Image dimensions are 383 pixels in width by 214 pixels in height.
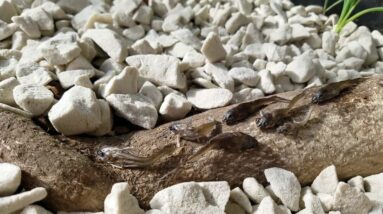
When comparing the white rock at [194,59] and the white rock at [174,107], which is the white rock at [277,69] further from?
the white rock at [174,107]

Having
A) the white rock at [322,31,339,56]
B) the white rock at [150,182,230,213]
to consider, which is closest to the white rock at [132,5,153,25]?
the white rock at [322,31,339,56]

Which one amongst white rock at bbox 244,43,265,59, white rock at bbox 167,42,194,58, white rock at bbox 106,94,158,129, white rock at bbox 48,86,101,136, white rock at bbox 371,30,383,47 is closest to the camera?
white rock at bbox 48,86,101,136

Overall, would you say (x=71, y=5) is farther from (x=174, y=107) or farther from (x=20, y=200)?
(x=20, y=200)

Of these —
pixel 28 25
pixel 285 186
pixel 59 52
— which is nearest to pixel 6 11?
pixel 28 25

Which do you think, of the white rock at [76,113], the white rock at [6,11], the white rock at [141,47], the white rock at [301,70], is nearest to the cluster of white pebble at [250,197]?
the white rock at [76,113]

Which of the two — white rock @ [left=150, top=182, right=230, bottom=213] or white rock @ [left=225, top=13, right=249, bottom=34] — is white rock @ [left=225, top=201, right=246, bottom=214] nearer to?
white rock @ [left=150, top=182, right=230, bottom=213]
